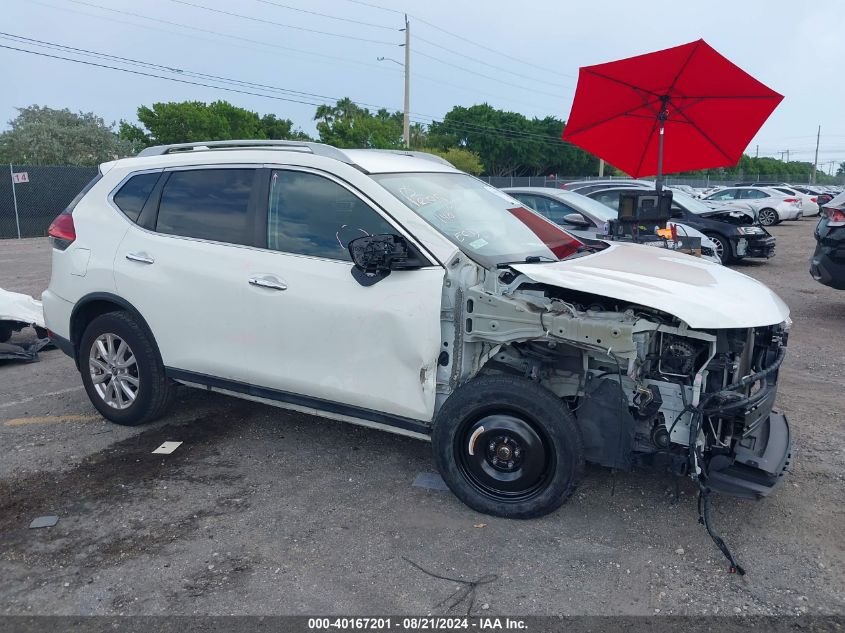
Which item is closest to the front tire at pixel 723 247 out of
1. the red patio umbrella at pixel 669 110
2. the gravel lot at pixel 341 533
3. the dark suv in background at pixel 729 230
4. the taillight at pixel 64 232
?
the dark suv in background at pixel 729 230

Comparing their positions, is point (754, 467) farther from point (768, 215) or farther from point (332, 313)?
point (768, 215)

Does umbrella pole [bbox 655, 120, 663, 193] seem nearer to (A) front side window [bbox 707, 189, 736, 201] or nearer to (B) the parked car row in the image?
(B) the parked car row

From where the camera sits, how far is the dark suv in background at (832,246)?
7.74 meters

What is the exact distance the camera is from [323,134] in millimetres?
53688

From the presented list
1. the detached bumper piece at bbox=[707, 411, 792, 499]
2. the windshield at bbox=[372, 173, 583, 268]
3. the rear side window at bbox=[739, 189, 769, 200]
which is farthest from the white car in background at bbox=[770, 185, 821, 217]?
the detached bumper piece at bbox=[707, 411, 792, 499]

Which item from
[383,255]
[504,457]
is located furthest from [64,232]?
[504,457]

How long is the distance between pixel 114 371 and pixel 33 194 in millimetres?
19298

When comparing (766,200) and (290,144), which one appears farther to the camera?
(766,200)

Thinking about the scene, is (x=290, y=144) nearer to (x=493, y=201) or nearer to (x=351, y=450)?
(x=493, y=201)

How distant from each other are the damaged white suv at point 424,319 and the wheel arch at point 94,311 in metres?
0.02

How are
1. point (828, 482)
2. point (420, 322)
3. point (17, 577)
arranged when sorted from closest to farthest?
point (17, 577) → point (420, 322) → point (828, 482)

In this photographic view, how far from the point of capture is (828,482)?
13.3 ft

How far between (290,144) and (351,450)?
6.54ft

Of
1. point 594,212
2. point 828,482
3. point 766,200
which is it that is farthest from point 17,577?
point 766,200
